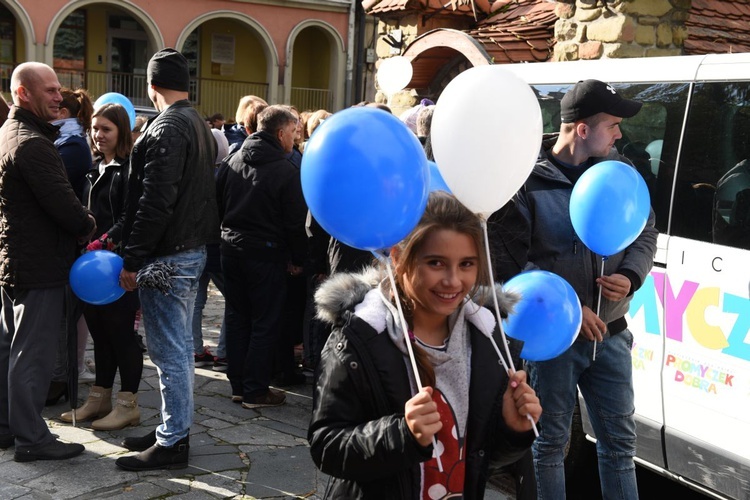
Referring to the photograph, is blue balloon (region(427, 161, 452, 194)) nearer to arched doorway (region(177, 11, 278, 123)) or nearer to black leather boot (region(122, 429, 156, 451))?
black leather boot (region(122, 429, 156, 451))

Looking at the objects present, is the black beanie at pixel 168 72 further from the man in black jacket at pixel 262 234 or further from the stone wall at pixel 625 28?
the stone wall at pixel 625 28

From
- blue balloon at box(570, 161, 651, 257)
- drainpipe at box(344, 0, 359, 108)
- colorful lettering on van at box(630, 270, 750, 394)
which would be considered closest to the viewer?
blue balloon at box(570, 161, 651, 257)

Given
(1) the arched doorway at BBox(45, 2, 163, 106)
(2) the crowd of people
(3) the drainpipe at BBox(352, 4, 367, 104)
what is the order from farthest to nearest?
1. (3) the drainpipe at BBox(352, 4, 367, 104)
2. (1) the arched doorway at BBox(45, 2, 163, 106)
3. (2) the crowd of people

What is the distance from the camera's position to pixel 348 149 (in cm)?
211

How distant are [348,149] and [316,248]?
312 centimetres

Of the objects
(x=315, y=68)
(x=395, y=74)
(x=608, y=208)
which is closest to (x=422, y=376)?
(x=608, y=208)

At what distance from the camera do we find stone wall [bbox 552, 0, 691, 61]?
688cm

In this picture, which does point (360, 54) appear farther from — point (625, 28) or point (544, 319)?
point (544, 319)

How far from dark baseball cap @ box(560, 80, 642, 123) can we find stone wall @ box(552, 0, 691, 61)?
381 cm

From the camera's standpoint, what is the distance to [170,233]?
164 inches

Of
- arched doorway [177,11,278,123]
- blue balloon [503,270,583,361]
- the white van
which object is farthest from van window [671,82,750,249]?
arched doorway [177,11,278,123]

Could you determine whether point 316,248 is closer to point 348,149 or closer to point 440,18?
point 348,149

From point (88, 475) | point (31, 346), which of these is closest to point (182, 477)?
point (88, 475)

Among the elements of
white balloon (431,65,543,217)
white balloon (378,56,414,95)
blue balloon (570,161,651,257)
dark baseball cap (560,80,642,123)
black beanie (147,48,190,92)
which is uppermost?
white balloon (378,56,414,95)
